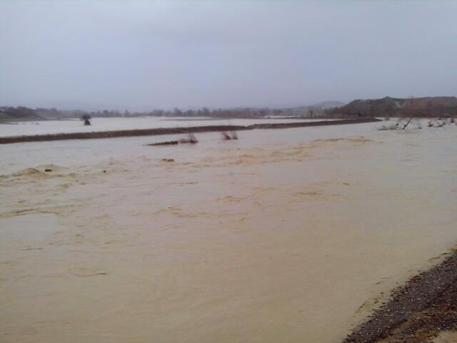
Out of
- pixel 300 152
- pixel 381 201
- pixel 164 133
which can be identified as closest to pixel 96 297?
pixel 381 201

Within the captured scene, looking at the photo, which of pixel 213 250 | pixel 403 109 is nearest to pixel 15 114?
pixel 403 109

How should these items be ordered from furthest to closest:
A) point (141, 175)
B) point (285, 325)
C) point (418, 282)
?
point (141, 175), point (418, 282), point (285, 325)

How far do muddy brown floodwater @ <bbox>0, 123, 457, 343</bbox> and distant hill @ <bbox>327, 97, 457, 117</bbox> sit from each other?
49.1 m

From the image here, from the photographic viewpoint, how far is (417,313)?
12.9 ft

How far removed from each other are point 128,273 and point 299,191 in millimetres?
6593

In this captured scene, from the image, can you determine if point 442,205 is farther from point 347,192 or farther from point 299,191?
point 299,191

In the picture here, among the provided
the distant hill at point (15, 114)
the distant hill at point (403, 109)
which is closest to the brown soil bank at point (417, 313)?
the distant hill at point (403, 109)

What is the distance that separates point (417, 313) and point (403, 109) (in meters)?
69.6

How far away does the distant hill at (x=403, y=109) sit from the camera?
5878 centimetres

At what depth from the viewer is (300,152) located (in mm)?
21516

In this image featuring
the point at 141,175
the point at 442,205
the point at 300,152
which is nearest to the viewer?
the point at 442,205

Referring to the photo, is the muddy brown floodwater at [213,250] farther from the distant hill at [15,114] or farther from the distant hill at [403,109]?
the distant hill at [15,114]

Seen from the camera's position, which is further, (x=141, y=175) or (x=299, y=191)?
(x=141, y=175)

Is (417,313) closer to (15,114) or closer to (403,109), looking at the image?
(403,109)
